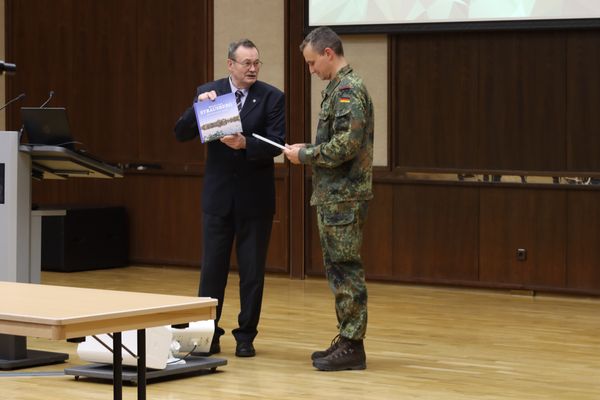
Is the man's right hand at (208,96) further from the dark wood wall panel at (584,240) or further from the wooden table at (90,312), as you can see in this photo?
the dark wood wall panel at (584,240)

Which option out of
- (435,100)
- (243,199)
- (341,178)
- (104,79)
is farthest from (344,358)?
(104,79)

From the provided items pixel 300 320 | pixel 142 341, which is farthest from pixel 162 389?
pixel 300 320

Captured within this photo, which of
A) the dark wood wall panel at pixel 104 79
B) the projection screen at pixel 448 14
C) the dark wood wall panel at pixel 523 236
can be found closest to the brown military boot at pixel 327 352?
the dark wood wall panel at pixel 523 236

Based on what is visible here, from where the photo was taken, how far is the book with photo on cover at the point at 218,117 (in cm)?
593

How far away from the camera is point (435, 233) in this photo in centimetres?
897

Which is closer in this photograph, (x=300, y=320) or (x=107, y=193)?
(x=300, y=320)

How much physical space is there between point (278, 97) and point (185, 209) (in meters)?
4.02

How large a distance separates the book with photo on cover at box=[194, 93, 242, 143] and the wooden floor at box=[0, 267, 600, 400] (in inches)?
44.2

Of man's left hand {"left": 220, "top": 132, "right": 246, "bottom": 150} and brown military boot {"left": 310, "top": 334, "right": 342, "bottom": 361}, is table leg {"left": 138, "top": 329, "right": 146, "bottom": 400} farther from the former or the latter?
man's left hand {"left": 220, "top": 132, "right": 246, "bottom": 150}

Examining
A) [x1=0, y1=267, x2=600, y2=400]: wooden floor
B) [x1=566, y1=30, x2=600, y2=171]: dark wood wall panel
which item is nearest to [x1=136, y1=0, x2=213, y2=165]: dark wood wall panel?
[x1=0, y1=267, x2=600, y2=400]: wooden floor

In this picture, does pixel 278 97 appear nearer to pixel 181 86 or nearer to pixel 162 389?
pixel 162 389

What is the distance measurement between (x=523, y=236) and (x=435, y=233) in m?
0.66

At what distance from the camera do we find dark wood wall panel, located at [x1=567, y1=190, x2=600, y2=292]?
8.38 meters

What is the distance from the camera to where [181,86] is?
33.1ft
